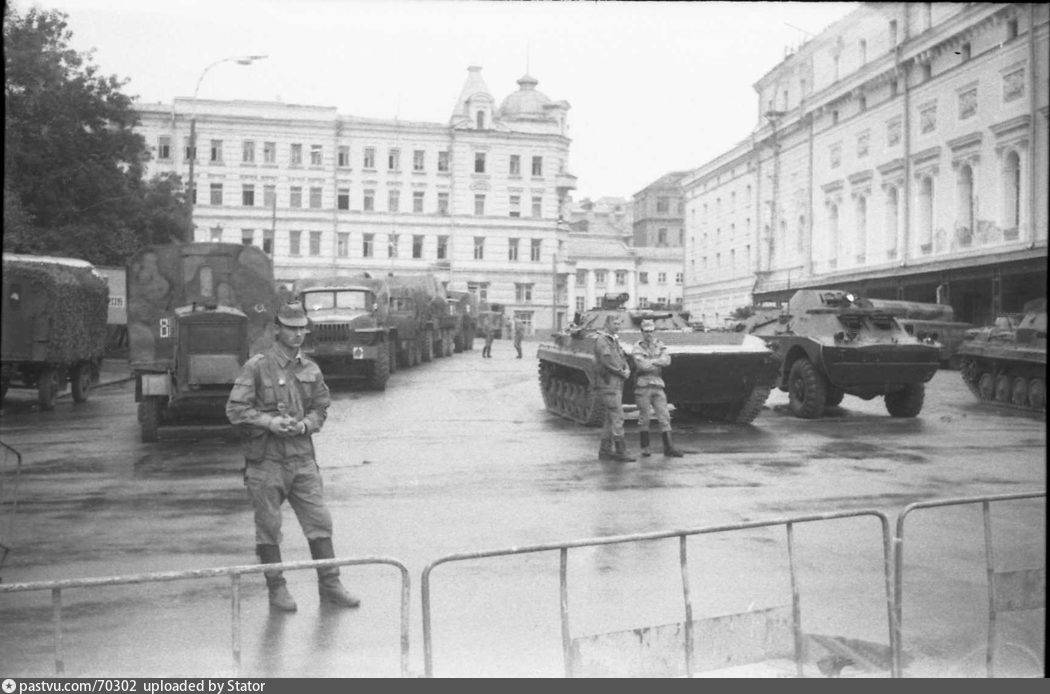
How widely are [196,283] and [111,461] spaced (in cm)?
296

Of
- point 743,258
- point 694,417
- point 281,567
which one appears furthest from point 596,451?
point 281,567

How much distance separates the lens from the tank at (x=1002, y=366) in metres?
15.9

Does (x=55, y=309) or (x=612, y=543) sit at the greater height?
(x=55, y=309)

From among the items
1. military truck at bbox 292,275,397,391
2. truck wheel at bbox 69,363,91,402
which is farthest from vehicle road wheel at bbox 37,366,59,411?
military truck at bbox 292,275,397,391

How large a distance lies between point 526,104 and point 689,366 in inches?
318

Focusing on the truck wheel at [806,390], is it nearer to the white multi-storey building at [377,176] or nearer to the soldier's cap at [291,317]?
the white multi-storey building at [377,176]

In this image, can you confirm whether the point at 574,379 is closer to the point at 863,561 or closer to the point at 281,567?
the point at 863,561

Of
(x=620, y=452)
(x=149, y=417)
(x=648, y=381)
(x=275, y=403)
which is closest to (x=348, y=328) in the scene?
(x=149, y=417)

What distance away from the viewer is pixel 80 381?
62.0 feet

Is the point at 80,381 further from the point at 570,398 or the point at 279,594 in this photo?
the point at 279,594

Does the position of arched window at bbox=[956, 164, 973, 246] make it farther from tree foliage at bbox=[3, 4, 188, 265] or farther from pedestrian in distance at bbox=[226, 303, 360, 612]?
tree foliage at bbox=[3, 4, 188, 265]

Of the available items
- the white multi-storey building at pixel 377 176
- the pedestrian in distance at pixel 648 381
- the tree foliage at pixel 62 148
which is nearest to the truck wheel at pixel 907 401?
the pedestrian in distance at pixel 648 381

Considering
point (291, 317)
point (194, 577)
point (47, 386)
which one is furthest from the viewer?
point (47, 386)

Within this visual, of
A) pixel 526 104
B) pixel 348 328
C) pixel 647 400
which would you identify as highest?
pixel 526 104
